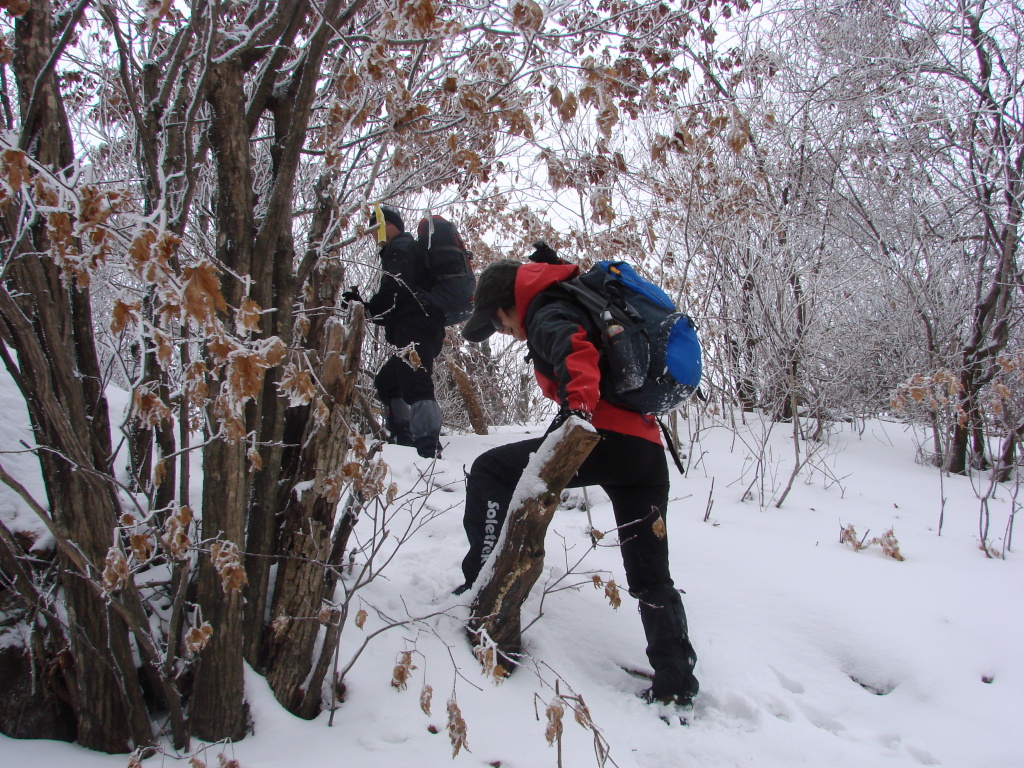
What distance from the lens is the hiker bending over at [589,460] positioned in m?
2.05

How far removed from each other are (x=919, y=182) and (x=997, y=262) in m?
1.12

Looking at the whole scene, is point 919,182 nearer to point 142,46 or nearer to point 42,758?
point 142,46

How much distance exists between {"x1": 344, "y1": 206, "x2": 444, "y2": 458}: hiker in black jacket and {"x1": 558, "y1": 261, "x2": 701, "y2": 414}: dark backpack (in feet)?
6.15

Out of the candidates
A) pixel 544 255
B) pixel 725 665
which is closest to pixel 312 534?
pixel 544 255

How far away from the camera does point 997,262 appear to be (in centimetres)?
593

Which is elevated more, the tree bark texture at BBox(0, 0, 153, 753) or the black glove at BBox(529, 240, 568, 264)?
the black glove at BBox(529, 240, 568, 264)

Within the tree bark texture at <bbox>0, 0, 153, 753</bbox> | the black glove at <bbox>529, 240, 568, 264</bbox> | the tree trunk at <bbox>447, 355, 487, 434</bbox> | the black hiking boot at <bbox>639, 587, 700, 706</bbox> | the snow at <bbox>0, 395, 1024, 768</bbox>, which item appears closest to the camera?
the tree bark texture at <bbox>0, 0, 153, 753</bbox>

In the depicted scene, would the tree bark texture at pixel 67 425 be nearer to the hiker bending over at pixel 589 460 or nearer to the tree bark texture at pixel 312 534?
the tree bark texture at pixel 312 534

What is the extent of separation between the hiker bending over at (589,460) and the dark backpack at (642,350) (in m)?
0.06

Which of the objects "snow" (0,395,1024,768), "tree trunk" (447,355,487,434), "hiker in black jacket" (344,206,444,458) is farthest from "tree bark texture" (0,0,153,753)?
"tree trunk" (447,355,487,434)

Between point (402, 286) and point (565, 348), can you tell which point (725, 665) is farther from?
point (402, 286)

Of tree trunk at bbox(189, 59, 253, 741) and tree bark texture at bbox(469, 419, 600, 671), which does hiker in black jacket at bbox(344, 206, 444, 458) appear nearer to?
tree bark texture at bbox(469, 419, 600, 671)

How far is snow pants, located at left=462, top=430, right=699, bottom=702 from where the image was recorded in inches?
84.0

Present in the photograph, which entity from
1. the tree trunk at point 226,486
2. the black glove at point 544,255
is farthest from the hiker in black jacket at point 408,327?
the tree trunk at point 226,486
